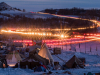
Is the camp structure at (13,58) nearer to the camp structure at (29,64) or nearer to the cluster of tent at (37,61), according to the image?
the cluster of tent at (37,61)

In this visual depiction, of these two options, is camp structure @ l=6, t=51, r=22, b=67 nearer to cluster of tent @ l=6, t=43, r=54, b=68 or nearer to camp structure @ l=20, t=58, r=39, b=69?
cluster of tent @ l=6, t=43, r=54, b=68

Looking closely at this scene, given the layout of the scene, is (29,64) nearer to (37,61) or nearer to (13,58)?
(37,61)

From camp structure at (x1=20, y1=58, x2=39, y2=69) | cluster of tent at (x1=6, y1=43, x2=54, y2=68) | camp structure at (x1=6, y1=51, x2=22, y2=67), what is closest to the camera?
camp structure at (x1=20, y1=58, x2=39, y2=69)

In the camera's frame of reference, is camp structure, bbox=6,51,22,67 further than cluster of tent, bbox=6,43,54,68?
Yes

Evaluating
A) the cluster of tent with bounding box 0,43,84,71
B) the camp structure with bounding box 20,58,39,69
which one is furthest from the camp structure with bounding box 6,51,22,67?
the camp structure with bounding box 20,58,39,69

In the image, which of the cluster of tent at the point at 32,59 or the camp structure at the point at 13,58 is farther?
the camp structure at the point at 13,58

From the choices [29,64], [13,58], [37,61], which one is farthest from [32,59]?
[13,58]

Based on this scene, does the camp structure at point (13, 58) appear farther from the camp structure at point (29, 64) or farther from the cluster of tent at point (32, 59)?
the camp structure at point (29, 64)

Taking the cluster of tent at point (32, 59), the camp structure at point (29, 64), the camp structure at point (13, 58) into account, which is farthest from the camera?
the camp structure at point (13, 58)

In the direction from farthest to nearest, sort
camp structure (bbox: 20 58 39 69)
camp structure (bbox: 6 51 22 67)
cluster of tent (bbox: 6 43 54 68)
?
1. camp structure (bbox: 6 51 22 67)
2. cluster of tent (bbox: 6 43 54 68)
3. camp structure (bbox: 20 58 39 69)

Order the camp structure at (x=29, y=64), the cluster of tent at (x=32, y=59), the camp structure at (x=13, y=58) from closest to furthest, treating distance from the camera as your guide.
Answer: the camp structure at (x=29, y=64)
the cluster of tent at (x=32, y=59)
the camp structure at (x=13, y=58)

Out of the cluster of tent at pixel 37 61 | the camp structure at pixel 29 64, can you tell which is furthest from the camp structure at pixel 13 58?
the camp structure at pixel 29 64

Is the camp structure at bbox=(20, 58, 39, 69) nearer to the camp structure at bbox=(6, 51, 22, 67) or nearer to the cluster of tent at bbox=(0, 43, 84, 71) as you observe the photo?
the cluster of tent at bbox=(0, 43, 84, 71)

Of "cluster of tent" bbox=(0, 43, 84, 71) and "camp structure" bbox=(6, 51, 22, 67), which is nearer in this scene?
"cluster of tent" bbox=(0, 43, 84, 71)
